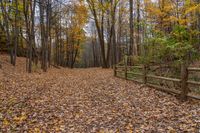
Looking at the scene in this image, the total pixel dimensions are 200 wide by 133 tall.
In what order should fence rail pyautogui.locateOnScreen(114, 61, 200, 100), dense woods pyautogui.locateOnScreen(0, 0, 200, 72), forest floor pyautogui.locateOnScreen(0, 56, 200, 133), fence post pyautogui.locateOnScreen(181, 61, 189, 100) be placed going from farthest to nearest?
dense woods pyautogui.locateOnScreen(0, 0, 200, 72) → fence post pyautogui.locateOnScreen(181, 61, 189, 100) → fence rail pyautogui.locateOnScreen(114, 61, 200, 100) → forest floor pyautogui.locateOnScreen(0, 56, 200, 133)

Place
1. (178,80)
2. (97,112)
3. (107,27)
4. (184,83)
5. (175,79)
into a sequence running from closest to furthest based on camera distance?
(97,112)
(184,83)
(178,80)
(175,79)
(107,27)

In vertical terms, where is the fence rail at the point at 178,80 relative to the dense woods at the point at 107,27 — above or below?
below

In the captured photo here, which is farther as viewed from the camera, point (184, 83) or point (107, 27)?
point (107, 27)

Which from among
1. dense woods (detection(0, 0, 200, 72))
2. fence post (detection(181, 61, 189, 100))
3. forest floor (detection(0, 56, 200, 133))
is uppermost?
dense woods (detection(0, 0, 200, 72))

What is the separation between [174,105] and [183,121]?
1.50m

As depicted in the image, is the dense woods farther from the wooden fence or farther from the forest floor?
the forest floor

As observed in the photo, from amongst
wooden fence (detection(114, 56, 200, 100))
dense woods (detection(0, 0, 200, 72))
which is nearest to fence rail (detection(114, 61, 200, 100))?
wooden fence (detection(114, 56, 200, 100))

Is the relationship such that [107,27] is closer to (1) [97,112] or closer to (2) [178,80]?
(2) [178,80]

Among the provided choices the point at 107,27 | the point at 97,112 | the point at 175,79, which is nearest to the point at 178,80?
the point at 175,79

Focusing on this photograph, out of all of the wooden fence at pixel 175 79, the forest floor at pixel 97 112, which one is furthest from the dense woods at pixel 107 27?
the forest floor at pixel 97 112

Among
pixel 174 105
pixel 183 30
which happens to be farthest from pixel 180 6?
pixel 174 105

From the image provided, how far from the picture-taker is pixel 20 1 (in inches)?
766

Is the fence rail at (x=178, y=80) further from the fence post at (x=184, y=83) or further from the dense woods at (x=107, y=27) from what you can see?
the dense woods at (x=107, y=27)

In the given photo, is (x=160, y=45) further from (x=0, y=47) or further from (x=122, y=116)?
(x=0, y=47)
